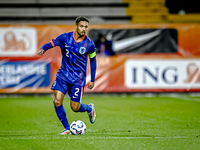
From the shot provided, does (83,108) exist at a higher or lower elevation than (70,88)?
lower

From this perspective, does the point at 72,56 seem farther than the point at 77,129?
Yes

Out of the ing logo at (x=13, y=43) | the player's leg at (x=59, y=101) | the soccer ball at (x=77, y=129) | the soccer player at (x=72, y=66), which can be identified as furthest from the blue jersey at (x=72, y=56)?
the ing logo at (x=13, y=43)

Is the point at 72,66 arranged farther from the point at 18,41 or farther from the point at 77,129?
the point at 18,41

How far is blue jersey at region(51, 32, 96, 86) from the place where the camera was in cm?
526

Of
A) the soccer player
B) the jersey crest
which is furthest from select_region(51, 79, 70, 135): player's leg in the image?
the jersey crest

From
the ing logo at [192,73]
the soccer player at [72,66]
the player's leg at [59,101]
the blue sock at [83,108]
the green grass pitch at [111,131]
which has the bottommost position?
the ing logo at [192,73]

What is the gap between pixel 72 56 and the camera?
528 cm

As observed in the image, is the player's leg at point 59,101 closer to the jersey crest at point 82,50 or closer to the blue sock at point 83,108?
the blue sock at point 83,108

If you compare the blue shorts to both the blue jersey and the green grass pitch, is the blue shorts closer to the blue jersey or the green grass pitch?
the blue jersey

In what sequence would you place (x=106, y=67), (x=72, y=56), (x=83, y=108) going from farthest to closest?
(x=106, y=67)
(x=83, y=108)
(x=72, y=56)

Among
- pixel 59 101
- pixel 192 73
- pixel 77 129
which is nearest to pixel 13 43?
pixel 192 73

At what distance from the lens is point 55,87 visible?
5.21 m

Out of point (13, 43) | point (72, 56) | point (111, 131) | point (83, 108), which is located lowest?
point (111, 131)

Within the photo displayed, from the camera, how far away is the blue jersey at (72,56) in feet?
17.3
